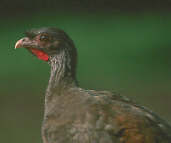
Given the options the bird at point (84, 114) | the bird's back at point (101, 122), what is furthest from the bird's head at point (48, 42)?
the bird's back at point (101, 122)

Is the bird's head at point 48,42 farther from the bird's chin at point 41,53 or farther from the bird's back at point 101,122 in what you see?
the bird's back at point 101,122

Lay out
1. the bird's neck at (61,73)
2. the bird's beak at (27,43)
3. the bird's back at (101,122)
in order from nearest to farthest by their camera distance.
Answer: the bird's back at (101,122)
the bird's neck at (61,73)
the bird's beak at (27,43)

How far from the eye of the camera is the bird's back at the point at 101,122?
4520 mm

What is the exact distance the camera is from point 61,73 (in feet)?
17.3

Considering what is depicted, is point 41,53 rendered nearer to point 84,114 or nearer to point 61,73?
point 61,73

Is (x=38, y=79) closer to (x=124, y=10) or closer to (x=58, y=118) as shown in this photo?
(x=124, y=10)

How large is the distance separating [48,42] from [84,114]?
99cm

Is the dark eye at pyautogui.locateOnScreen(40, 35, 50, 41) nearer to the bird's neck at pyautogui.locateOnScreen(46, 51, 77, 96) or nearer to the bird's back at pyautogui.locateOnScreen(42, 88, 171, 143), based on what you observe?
the bird's neck at pyautogui.locateOnScreen(46, 51, 77, 96)

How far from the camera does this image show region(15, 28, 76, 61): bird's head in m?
5.24

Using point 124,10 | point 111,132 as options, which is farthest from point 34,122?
point 111,132

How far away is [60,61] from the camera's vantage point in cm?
529

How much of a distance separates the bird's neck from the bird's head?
0.05 m

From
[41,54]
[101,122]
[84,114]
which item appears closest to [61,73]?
[41,54]

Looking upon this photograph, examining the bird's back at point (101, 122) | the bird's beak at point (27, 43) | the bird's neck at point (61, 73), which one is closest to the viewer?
the bird's back at point (101, 122)
